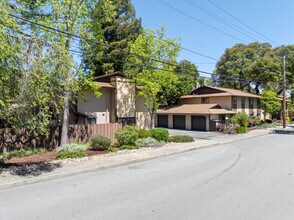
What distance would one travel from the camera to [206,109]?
30641 mm

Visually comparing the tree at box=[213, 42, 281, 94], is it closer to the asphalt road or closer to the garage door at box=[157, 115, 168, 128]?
the garage door at box=[157, 115, 168, 128]

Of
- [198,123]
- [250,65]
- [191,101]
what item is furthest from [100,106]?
[250,65]

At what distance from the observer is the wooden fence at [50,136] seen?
13.5m

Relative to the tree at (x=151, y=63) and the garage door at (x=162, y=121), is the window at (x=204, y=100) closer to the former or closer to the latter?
the garage door at (x=162, y=121)

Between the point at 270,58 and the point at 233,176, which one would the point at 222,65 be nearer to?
the point at 270,58

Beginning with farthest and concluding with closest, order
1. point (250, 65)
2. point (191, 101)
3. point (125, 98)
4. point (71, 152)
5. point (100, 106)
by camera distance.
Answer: point (250, 65)
point (191, 101)
point (125, 98)
point (100, 106)
point (71, 152)

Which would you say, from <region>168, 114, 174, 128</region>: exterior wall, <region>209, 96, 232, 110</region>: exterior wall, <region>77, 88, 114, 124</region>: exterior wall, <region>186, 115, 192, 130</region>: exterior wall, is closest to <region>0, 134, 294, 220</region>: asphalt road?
<region>77, 88, 114, 124</region>: exterior wall

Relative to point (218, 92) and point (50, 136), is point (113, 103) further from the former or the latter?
point (218, 92)

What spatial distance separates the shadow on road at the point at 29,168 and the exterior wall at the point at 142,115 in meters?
13.4

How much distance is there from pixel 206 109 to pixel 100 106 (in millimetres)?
15478

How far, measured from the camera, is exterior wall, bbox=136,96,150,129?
938 inches

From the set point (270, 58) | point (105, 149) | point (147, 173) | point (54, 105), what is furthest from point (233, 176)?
point (270, 58)

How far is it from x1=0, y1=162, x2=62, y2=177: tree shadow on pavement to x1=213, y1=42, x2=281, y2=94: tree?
106 feet

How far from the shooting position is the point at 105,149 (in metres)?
14.9
